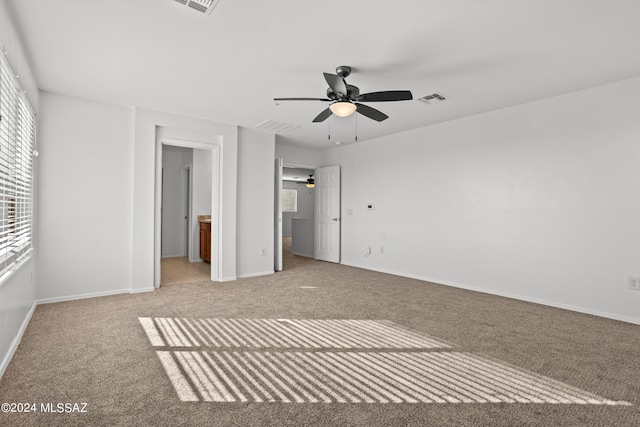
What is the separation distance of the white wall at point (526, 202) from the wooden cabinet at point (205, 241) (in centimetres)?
326

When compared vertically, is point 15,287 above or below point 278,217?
below

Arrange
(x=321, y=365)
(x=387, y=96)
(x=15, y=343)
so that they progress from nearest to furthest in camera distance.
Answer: (x=321, y=365), (x=15, y=343), (x=387, y=96)

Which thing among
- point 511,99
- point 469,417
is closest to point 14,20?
point 469,417

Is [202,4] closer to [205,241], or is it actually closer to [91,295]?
[91,295]

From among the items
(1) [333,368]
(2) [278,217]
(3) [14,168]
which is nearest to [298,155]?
(2) [278,217]

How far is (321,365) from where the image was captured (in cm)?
231

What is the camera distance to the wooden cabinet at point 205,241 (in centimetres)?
650

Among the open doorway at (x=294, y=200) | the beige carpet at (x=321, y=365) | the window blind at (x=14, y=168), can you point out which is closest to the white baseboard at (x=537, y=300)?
the beige carpet at (x=321, y=365)

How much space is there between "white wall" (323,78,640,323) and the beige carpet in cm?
51

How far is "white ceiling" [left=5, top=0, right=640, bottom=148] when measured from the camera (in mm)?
2260

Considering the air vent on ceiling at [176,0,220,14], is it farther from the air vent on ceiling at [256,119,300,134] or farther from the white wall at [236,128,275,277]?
the white wall at [236,128,275,277]

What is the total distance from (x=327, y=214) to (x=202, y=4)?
202 inches

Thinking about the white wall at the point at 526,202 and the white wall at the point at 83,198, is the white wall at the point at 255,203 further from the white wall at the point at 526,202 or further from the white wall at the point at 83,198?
the white wall at the point at 526,202

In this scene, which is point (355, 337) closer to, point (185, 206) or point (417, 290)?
point (417, 290)
